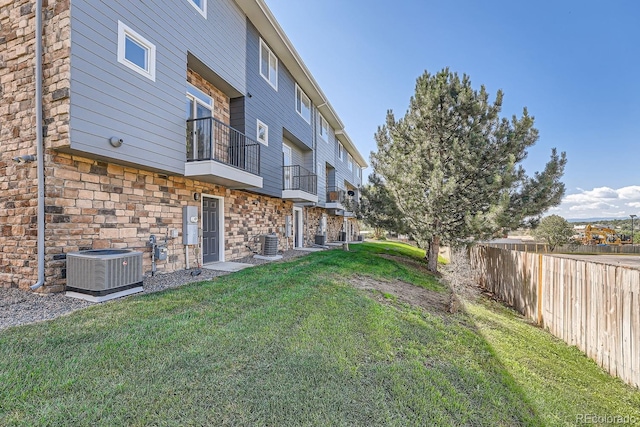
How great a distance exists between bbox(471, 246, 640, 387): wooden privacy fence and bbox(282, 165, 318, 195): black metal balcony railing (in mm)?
8907

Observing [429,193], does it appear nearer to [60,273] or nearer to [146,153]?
[146,153]

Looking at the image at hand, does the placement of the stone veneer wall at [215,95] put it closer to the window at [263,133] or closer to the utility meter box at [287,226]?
the window at [263,133]

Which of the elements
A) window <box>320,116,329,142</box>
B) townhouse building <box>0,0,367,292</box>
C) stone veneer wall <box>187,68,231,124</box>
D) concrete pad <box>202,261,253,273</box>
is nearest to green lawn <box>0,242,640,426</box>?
townhouse building <box>0,0,367,292</box>

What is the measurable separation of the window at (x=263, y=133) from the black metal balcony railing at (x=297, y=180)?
1.81 meters

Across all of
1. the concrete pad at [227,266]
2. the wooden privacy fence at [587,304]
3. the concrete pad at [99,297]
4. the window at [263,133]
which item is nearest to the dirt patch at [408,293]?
the wooden privacy fence at [587,304]

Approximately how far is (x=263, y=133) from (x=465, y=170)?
728 cm

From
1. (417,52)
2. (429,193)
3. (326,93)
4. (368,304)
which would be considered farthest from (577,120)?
(368,304)

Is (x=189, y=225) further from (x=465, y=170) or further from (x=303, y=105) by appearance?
(x=303, y=105)

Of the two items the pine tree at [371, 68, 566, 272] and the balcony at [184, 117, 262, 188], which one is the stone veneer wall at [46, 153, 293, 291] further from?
the pine tree at [371, 68, 566, 272]

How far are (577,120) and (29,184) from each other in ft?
63.9

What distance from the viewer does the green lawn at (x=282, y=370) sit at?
2078 millimetres

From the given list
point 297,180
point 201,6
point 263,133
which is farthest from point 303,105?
point 201,6

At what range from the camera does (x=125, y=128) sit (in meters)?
5.47

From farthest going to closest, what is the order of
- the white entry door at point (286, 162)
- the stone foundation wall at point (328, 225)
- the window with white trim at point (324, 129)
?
the window with white trim at point (324, 129)
the stone foundation wall at point (328, 225)
the white entry door at point (286, 162)
